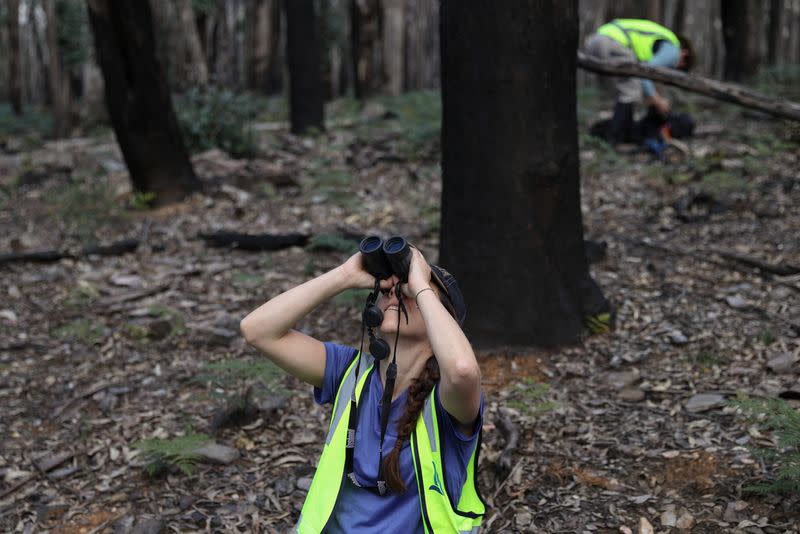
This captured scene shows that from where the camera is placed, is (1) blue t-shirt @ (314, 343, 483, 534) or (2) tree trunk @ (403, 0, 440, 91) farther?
(2) tree trunk @ (403, 0, 440, 91)

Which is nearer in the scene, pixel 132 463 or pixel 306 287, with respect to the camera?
pixel 306 287

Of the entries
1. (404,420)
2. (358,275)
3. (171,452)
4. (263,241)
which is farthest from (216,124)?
(404,420)

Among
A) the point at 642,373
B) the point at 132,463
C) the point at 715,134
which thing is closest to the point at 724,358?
the point at 642,373

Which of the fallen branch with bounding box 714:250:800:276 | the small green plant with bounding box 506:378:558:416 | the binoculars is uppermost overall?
the binoculars

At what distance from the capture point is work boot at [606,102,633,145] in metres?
11.4

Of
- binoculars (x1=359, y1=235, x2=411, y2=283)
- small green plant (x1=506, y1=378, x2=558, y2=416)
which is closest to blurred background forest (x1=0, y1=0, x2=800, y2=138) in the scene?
small green plant (x1=506, y1=378, x2=558, y2=416)

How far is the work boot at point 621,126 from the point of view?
37.5ft

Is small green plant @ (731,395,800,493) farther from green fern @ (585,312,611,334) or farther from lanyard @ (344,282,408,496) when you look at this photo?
lanyard @ (344,282,408,496)

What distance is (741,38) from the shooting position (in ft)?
53.2

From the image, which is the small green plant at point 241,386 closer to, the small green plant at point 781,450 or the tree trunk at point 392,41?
the small green plant at point 781,450

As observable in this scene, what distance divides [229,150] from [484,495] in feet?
30.9

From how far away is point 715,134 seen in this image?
39.1ft

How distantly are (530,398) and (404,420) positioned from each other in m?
2.40

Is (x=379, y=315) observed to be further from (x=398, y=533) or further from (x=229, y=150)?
(x=229, y=150)
